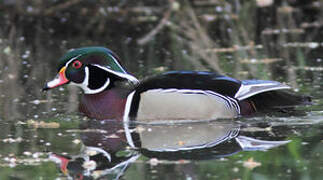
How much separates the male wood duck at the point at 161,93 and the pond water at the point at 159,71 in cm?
11

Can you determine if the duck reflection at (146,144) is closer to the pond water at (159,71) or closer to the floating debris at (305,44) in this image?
the pond water at (159,71)

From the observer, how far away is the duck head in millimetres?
7465

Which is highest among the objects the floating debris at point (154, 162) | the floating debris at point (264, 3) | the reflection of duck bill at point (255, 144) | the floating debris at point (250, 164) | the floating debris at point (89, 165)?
the floating debris at point (264, 3)

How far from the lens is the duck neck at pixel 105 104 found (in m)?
7.34

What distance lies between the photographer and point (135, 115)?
23.8ft

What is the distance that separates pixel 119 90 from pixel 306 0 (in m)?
6.72

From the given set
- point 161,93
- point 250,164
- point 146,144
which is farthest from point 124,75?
point 250,164

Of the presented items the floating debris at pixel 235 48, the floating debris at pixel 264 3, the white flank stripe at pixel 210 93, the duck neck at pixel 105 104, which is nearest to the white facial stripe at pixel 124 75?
the duck neck at pixel 105 104

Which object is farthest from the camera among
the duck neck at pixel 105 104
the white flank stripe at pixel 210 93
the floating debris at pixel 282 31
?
the floating debris at pixel 282 31

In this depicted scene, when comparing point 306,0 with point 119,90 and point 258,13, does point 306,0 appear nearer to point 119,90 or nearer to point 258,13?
point 258,13

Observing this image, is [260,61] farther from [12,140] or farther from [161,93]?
[12,140]

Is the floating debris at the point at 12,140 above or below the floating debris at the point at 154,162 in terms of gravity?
above

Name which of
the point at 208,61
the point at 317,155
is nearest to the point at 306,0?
the point at 208,61

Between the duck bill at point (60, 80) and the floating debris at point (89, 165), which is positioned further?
the duck bill at point (60, 80)
